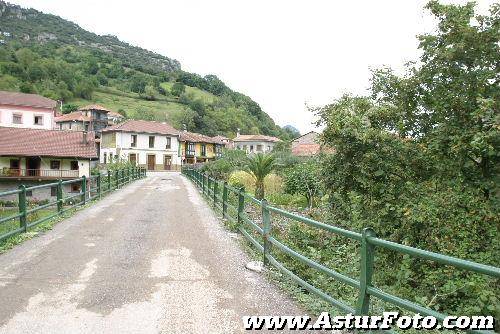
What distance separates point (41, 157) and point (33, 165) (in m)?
1.38

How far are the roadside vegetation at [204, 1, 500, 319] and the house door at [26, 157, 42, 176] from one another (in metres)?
37.1

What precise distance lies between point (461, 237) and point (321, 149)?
454 cm

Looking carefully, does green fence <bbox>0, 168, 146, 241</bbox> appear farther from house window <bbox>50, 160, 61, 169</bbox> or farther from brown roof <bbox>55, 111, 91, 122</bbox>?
brown roof <bbox>55, 111, 91, 122</bbox>

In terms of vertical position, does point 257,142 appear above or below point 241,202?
above

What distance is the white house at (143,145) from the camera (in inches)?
2448

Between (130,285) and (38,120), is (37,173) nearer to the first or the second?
(38,120)

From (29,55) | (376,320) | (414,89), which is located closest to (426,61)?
(414,89)

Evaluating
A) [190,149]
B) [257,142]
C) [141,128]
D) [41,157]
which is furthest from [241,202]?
[257,142]

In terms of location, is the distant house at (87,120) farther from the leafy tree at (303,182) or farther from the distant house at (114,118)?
the leafy tree at (303,182)

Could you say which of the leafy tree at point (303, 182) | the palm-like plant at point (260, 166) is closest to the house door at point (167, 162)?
the leafy tree at point (303, 182)

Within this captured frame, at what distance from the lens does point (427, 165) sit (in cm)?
1062

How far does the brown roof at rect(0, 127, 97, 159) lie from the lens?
131ft

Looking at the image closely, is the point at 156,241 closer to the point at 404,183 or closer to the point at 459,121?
the point at 404,183

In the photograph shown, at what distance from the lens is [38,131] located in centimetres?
4328
